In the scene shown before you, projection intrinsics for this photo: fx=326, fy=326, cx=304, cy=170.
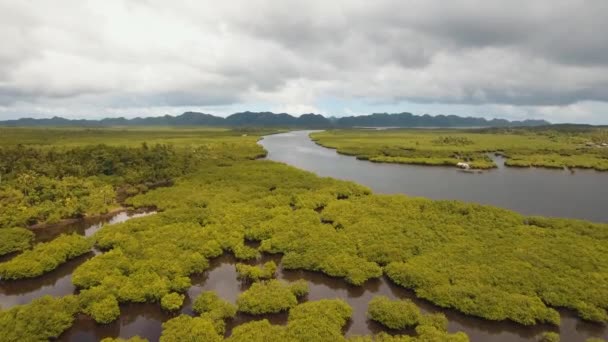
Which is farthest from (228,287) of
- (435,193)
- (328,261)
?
(435,193)

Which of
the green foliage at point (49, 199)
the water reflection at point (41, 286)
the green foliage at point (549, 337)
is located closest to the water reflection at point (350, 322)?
the green foliage at point (549, 337)

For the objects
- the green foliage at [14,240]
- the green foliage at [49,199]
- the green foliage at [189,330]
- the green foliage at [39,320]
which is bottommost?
the green foliage at [189,330]

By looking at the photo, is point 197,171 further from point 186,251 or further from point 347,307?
point 347,307

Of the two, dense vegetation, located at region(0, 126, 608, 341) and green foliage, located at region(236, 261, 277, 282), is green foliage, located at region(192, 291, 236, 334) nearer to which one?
dense vegetation, located at region(0, 126, 608, 341)

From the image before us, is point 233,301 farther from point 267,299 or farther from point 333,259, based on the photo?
point 333,259

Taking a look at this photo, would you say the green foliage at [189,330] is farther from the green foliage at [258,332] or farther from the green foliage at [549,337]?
the green foliage at [549,337]

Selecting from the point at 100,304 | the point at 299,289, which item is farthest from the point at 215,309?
the point at 100,304
